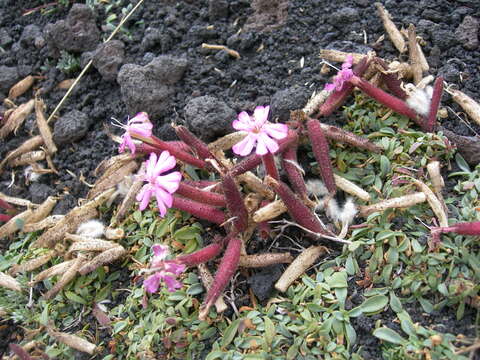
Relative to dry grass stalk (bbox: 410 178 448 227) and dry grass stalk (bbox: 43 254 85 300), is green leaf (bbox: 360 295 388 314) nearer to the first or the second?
dry grass stalk (bbox: 410 178 448 227)

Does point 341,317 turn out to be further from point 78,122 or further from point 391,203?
point 78,122

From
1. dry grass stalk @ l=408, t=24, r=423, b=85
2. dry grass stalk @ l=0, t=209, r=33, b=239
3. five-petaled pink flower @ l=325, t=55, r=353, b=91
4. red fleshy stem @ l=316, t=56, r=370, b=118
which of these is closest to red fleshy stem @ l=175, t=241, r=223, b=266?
red fleshy stem @ l=316, t=56, r=370, b=118

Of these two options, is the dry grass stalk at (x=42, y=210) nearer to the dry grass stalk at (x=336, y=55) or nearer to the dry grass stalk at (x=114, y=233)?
the dry grass stalk at (x=114, y=233)

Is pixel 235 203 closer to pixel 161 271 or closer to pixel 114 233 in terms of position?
pixel 161 271

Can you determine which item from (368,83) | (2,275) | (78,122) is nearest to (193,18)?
(78,122)

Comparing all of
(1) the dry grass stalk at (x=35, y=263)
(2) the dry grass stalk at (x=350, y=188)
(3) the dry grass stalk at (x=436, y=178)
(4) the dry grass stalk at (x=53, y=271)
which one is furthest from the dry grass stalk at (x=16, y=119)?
(3) the dry grass stalk at (x=436, y=178)

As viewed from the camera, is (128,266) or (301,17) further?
(301,17)
